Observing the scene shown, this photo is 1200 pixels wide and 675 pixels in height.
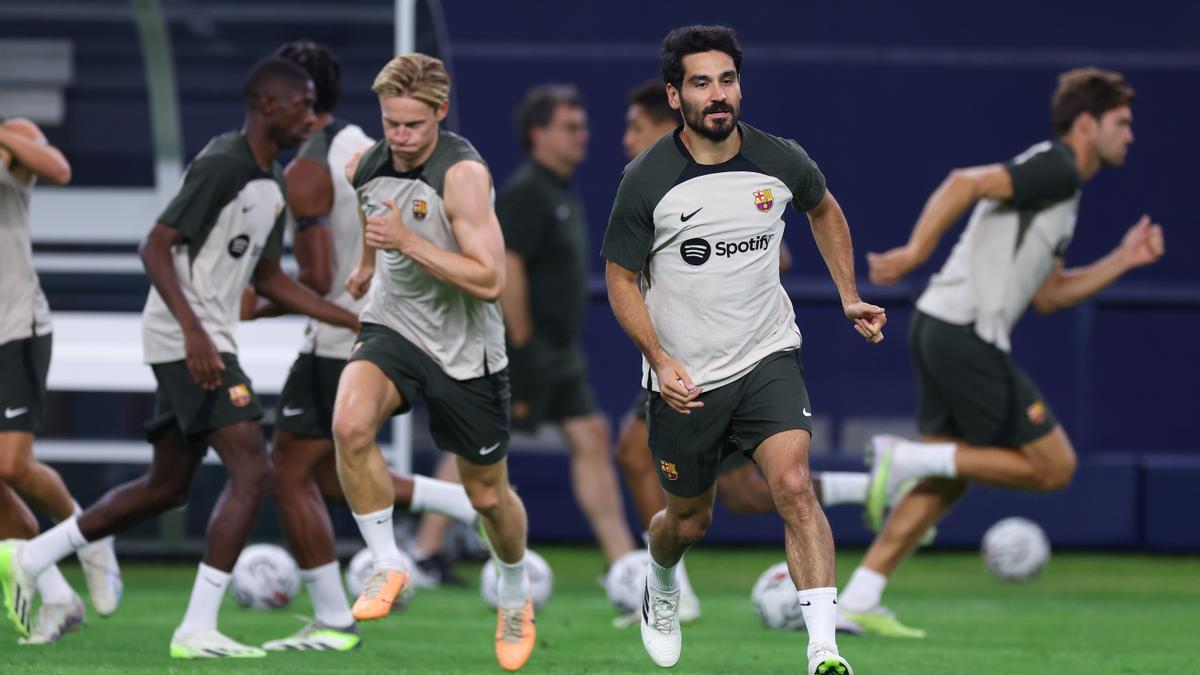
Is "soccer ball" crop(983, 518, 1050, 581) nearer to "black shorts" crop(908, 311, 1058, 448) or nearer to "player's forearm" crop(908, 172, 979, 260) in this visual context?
"black shorts" crop(908, 311, 1058, 448)

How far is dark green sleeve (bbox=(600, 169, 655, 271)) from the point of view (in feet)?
20.2

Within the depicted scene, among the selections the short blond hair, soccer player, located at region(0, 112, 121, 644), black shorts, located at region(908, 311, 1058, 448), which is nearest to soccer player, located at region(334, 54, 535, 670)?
the short blond hair

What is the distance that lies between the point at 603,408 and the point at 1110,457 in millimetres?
3216

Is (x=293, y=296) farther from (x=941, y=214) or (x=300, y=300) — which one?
(x=941, y=214)

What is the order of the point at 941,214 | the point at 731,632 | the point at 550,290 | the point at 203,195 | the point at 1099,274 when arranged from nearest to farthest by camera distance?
the point at 203,195
the point at 941,214
the point at 731,632
the point at 1099,274
the point at 550,290

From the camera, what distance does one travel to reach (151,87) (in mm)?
10484

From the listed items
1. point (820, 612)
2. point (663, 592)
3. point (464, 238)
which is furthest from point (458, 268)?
point (820, 612)

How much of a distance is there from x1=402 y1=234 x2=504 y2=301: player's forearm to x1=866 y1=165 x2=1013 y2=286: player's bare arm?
6.31ft

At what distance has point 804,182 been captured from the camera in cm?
625

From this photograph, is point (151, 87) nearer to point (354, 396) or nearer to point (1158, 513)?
point (354, 396)

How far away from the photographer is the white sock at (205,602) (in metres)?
7.13

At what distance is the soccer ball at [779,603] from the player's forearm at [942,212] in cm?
145

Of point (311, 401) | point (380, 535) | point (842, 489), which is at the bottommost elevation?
point (842, 489)

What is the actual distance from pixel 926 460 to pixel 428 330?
2.58m
